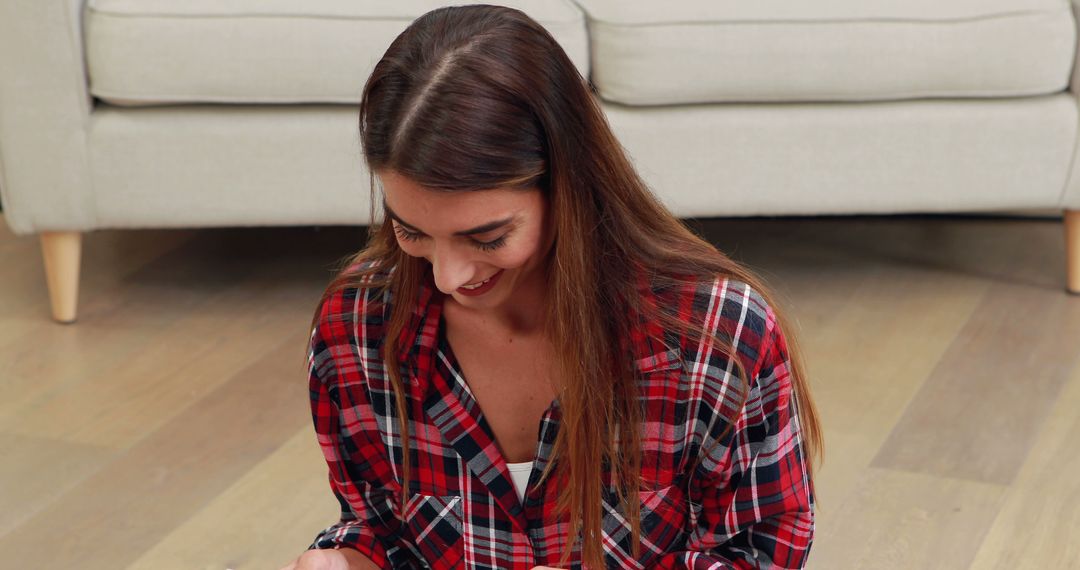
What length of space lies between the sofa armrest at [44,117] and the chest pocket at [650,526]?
128 cm

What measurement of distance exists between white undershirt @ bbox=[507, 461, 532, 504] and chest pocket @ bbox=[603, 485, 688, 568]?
0.06 meters

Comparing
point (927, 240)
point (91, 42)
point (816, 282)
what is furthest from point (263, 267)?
point (927, 240)

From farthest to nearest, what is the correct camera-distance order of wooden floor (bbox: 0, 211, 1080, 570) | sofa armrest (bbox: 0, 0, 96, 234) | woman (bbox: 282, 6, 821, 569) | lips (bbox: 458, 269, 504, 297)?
1. sofa armrest (bbox: 0, 0, 96, 234)
2. wooden floor (bbox: 0, 211, 1080, 570)
3. lips (bbox: 458, 269, 504, 297)
4. woman (bbox: 282, 6, 821, 569)

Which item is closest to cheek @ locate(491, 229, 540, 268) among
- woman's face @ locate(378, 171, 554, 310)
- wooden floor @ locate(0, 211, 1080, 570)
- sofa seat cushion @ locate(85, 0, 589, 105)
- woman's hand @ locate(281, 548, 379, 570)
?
woman's face @ locate(378, 171, 554, 310)

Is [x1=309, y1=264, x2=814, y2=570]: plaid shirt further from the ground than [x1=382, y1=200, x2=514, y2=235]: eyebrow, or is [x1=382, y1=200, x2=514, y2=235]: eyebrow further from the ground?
[x1=382, y1=200, x2=514, y2=235]: eyebrow

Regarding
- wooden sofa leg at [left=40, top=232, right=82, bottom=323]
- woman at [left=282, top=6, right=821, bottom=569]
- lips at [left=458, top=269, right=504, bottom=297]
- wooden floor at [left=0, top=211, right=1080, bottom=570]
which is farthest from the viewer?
wooden sofa leg at [left=40, top=232, right=82, bottom=323]

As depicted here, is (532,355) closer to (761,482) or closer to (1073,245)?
(761,482)

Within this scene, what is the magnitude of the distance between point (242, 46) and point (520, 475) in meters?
1.12

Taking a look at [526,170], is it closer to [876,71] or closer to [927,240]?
[876,71]

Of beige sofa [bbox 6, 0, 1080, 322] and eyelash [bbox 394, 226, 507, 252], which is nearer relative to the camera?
eyelash [bbox 394, 226, 507, 252]

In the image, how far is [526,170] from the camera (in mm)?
896

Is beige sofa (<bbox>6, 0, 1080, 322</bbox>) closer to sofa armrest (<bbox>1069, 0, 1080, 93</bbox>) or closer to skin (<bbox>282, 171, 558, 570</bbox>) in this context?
sofa armrest (<bbox>1069, 0, 1080, 93</bbox>)

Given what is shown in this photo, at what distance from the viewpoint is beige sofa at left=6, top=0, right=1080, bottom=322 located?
1.99 m

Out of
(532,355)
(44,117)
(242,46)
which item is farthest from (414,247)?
(44,117)
